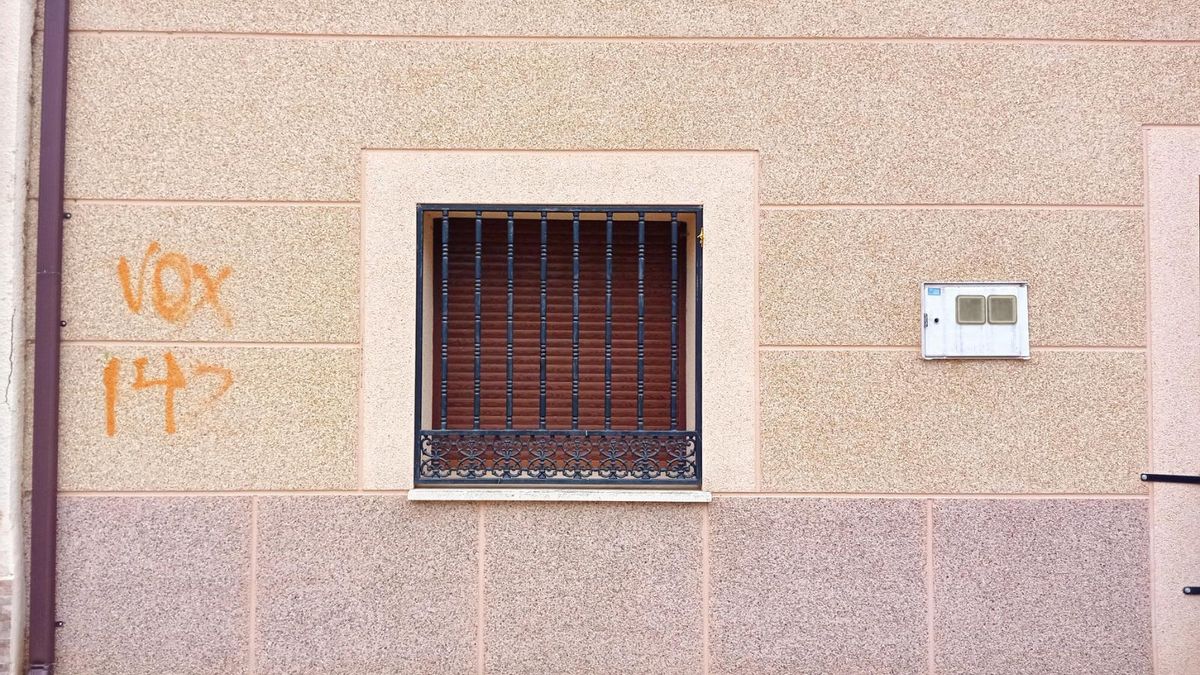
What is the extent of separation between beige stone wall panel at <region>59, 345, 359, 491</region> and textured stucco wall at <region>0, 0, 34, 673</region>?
8.1 inches

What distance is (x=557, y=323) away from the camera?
471cm

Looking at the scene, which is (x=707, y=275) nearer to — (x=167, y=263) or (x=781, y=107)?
(x=781, y=107)

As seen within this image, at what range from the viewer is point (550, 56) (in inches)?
173

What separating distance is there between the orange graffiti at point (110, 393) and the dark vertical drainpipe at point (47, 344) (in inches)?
8.5

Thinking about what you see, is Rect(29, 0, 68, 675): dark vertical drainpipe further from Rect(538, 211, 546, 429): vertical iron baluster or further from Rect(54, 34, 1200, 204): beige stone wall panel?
Rect(538, 211, 546, 429): vertical iron baluster

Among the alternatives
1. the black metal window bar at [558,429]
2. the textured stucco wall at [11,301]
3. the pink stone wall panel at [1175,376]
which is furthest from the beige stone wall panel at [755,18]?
the textured stucco wall at [11,301]

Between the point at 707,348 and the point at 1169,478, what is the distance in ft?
7.57

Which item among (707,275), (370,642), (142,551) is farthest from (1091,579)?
(142,551)

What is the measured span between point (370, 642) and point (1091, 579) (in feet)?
11.5

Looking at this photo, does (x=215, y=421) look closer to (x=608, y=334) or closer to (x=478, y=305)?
(x=478, y=305)

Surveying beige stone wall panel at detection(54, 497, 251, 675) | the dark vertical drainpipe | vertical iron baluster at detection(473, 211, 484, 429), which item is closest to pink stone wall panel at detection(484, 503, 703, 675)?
vertical iron baluster at detection(473, 211, 484, 429)

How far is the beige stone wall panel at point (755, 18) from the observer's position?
14.4 ft

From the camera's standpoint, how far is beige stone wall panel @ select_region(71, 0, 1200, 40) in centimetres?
439

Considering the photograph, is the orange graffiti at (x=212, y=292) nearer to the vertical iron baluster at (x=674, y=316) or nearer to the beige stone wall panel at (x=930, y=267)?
the vertical iron baluster at (x=674, y=316)
